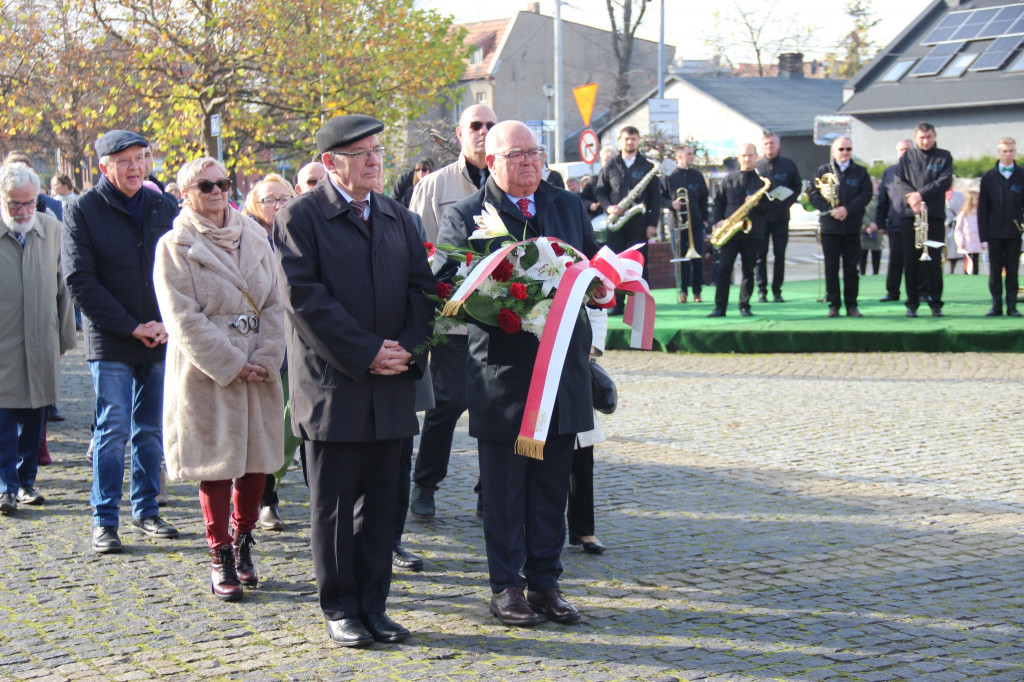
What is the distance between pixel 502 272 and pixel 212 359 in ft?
4.72

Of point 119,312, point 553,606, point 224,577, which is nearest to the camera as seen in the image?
point 553,606

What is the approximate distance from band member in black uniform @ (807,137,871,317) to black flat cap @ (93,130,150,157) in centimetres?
891

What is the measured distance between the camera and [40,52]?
21.9 meters

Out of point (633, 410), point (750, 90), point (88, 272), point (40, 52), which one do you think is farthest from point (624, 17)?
point (88, 272)

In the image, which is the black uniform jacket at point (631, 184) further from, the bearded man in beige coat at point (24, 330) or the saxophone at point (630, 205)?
the bearded man in beige coat at point (24, 330)

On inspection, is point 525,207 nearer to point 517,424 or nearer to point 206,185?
point 517,424

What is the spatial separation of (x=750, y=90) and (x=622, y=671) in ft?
185

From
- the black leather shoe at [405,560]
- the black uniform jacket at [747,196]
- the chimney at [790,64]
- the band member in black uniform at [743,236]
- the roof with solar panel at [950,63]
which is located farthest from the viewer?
the chimney at [790,64]

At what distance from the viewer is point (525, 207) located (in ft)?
16.8

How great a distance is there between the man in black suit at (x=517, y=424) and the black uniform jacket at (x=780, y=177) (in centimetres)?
1003

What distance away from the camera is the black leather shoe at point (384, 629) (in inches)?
183

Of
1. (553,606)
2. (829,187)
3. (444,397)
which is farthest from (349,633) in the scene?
(829,187)

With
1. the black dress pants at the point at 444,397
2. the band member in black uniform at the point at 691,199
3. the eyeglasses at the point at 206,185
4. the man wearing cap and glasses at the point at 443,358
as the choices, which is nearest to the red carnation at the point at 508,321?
the eyeglasses at the point at 206,185

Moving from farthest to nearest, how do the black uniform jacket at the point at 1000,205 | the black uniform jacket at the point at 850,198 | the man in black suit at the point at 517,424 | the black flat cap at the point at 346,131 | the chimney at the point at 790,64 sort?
1. the chimney at the point at 790,64
2. the black uniform jacket at the point at 850,198
3. the black uniform jacket at the point at 1000,205
4. the man in black suit at the point at 517,424
5. the black flat cap at the point at 346,131
